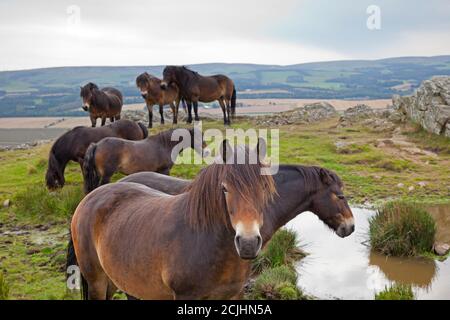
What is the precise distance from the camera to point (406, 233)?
6422 mm

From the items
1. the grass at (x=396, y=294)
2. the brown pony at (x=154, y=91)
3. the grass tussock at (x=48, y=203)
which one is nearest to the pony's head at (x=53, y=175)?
the grass tussock at (x=48, y=203)

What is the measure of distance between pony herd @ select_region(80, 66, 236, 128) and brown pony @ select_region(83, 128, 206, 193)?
5641mm

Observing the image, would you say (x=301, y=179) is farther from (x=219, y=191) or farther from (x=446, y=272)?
(x=446, y=272)

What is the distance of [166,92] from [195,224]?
1351 cm

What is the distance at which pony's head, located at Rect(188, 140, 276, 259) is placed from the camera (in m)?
2.63

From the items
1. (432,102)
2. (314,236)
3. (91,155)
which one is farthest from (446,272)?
(432,102)

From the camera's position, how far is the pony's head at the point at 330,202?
486 centimetres

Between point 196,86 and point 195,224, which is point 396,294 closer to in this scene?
point 195,224

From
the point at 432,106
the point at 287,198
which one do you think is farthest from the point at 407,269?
the point at 432,106

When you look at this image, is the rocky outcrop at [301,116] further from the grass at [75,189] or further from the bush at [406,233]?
the bush at [406,233]

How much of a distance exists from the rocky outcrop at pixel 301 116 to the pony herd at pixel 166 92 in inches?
88.1

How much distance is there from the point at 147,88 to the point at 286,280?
38.1ft
